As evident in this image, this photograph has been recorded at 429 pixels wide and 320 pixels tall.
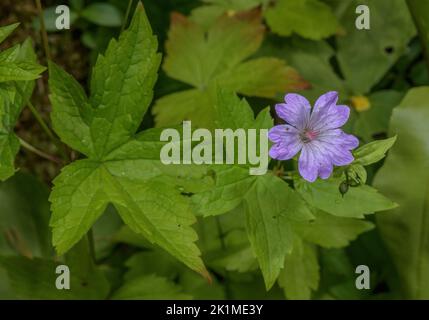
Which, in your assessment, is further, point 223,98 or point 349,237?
point 349,237

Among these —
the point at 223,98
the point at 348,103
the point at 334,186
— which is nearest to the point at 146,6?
the point at 348,103

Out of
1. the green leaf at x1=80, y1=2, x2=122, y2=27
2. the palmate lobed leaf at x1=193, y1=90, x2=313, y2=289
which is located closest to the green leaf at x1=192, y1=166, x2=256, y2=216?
the palmate lobed leaf at x1=193, y1=90, x2=313, y2=289

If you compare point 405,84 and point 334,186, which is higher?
point 405,84

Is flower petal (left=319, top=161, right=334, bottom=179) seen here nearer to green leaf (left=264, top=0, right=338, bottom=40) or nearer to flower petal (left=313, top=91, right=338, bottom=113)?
flower petal (left=313, top=91, right=338, bottom=113)

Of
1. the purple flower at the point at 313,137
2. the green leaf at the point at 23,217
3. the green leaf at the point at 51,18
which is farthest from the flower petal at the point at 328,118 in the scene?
the green leaf at the point at 51,18

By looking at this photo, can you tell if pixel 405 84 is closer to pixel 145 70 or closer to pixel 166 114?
pixel 166 114

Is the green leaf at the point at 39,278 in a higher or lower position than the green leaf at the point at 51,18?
lower

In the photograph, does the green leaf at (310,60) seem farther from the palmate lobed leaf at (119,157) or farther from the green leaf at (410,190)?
the palmate lobed leaf at (119,157)
